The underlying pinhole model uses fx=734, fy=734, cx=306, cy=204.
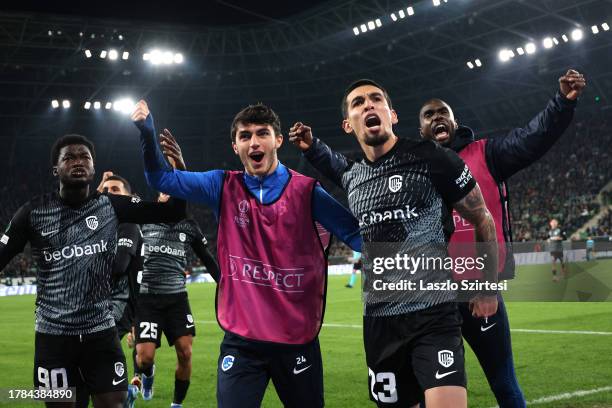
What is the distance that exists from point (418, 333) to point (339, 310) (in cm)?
1392

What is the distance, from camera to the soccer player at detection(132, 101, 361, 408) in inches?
160

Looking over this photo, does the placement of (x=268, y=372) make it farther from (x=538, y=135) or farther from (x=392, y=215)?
(x=538, y=135)

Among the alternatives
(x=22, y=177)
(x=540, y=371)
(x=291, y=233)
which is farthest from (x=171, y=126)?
(x=291, y=233)

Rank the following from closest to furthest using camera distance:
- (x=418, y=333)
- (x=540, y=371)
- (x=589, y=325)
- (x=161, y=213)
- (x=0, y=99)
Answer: (x=418, y=333), (x=161, y=213), (x=540, y=371), (x=589, y=325), (x=0, y=99)

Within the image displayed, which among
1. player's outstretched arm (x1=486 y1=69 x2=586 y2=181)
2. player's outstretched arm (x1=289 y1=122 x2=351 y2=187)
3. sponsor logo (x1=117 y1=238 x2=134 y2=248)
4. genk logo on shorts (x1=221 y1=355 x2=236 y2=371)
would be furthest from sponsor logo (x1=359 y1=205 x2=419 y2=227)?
sponsor logo (x1=117 y1=238 x2=134 y2=248)

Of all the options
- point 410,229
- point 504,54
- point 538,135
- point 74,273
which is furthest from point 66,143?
point 504,54

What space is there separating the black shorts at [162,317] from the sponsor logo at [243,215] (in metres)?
4.03

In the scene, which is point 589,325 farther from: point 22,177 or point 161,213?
point 22,177

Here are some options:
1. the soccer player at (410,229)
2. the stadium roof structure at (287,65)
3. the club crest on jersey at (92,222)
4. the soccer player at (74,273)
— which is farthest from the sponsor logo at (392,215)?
the stadium roof structure at (287,65)

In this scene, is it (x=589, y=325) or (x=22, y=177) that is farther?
(x=22, y=177)

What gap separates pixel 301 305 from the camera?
4.13 meters

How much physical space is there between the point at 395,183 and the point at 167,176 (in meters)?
1.31

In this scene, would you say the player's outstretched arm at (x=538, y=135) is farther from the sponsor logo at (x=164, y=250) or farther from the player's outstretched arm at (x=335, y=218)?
the sponsor logo at (x=164, y=250)

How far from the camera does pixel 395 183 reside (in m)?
4.05
